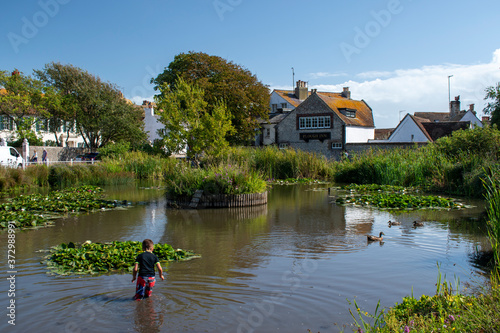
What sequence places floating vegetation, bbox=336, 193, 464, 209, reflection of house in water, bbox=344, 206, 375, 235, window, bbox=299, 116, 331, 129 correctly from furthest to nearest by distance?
window, bbox=299, 116, 331, 129 → floating vegetation, bbox=336, 193, 464, 209 → reflection of house in water, bbox=344, 206, 375, 235

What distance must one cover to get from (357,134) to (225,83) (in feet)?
58.3

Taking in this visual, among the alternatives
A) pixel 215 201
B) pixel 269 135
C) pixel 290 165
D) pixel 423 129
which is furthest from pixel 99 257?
pixel 269 135

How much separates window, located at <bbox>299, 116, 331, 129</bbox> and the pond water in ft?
131

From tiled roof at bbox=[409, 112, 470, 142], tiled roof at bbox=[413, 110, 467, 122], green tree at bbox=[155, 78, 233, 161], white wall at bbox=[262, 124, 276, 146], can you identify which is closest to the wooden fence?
green tree at bbox=[155, 78, 233, 161]

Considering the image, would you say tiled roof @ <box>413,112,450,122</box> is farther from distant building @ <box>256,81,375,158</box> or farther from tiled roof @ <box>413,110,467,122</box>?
distant building @ <box>256,81,375,158</box>

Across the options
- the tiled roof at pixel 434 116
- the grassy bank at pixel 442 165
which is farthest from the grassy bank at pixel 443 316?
the tiled roof at pixel 434 116

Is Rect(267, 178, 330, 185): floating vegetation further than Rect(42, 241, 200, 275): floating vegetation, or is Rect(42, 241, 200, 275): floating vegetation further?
Rect(267, 178, 330, 185): floating vegetation

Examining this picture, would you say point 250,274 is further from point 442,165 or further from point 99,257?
point 442,165

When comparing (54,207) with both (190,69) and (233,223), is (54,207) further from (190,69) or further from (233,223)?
(190,69)

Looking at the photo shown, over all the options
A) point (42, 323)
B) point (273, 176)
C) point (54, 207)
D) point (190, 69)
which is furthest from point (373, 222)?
point (190, 69)

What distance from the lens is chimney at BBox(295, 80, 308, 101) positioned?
6969 cm

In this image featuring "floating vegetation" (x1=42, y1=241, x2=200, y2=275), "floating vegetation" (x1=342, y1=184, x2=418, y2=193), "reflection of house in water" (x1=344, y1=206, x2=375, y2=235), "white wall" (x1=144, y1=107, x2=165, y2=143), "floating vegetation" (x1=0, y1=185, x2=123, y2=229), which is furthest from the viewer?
"white wall" (x1=144, y1=107, x2=165, y2=143)

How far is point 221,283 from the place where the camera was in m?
7.38

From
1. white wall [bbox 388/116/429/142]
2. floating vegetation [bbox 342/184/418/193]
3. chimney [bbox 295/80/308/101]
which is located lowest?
floating vegetation [bbox 342/184/418/193]
